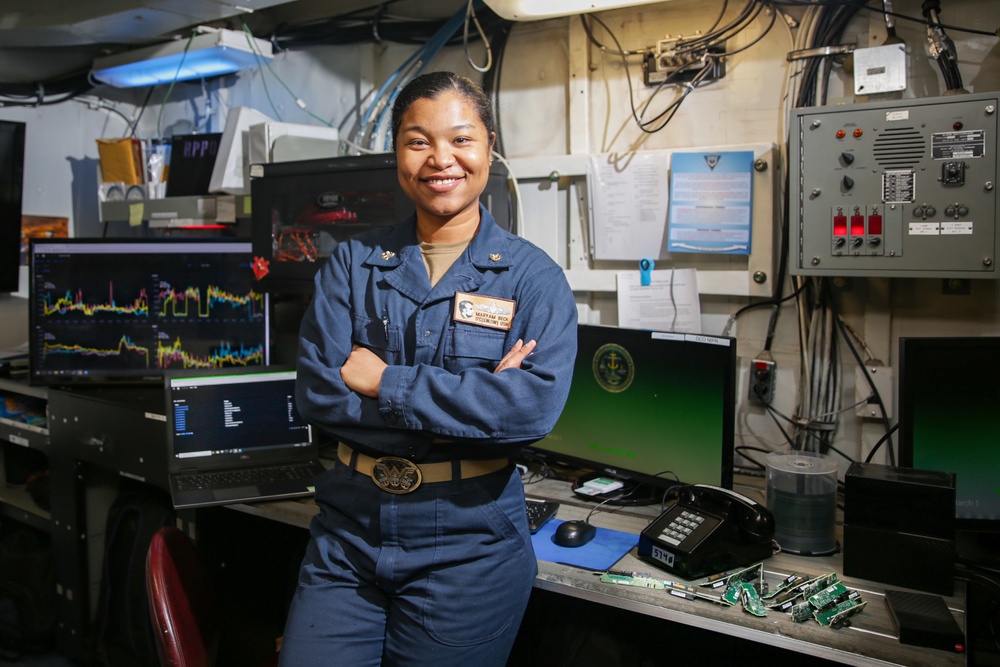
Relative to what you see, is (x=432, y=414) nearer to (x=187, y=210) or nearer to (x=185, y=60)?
(x=187, y=210)

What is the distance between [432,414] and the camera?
1281mm

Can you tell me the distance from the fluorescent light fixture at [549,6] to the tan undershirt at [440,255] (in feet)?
2.51

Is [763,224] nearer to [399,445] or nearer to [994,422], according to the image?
[994,422]

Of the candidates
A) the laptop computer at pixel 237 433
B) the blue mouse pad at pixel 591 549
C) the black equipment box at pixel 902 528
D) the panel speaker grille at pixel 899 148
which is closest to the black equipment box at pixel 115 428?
the laptop computer at pixel 237 433

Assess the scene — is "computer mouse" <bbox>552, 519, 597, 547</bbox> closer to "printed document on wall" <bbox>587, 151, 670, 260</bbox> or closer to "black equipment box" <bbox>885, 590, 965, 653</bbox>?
"black equipment box" <bbox>885, 590, 965, 653</bbox>

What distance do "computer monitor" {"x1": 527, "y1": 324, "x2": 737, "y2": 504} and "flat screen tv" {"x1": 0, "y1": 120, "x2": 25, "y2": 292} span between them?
2.47 metres

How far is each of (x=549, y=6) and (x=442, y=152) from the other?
76cm

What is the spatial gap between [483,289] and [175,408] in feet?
3.79

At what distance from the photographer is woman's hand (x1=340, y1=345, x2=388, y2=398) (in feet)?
4.42

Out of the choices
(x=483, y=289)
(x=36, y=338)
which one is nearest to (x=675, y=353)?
(x=483, y=289)

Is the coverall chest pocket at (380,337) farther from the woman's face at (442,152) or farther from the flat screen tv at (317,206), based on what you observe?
the flat screen tv at (317,206)

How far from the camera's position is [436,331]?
1395 mm

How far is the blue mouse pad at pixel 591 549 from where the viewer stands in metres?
1.59

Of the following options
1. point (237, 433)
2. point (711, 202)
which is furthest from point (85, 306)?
point (711, 202)
